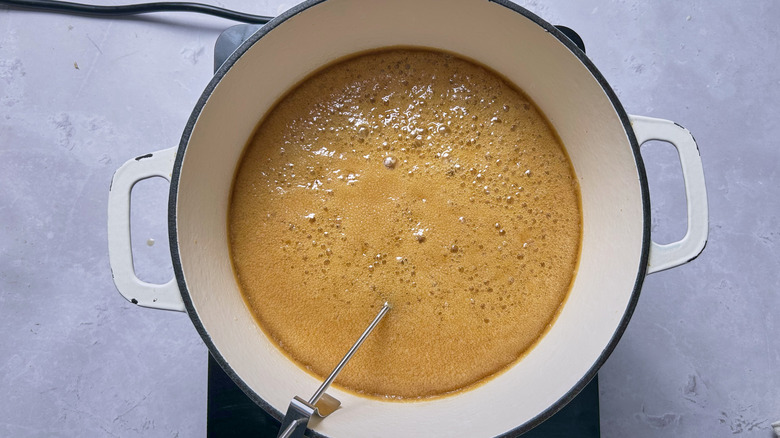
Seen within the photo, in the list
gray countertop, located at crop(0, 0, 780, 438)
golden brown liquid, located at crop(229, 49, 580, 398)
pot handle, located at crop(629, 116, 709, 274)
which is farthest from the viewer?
gray countertop, located at crop(0, 0, 780, 438)

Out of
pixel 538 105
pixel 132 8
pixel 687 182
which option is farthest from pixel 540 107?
pixel 132 8

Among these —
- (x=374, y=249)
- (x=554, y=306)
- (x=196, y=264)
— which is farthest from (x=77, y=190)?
(x=554, y=306)

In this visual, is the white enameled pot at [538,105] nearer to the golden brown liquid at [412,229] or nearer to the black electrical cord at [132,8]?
the golden brown liquid at [412,229]

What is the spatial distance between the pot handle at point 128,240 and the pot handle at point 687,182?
1.84ft

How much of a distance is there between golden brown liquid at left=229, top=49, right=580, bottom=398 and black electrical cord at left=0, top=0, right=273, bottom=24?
25 centimetres

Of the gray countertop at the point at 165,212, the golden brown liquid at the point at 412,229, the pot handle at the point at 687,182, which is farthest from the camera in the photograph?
the gray countertop at the point at 165,212

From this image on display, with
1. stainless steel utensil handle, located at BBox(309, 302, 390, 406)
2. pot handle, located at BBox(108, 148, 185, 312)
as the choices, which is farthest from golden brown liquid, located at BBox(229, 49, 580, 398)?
pot handle, located at BBox(108, 148, 185, 312)

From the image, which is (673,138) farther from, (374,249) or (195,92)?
(195,92)

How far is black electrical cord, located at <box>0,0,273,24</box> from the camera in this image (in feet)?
3.46

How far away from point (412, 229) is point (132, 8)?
62 cm

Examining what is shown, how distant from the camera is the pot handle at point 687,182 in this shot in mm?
739

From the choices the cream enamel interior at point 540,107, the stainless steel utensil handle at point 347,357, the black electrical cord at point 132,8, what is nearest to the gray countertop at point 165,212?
the black electrical cord at point 132,8

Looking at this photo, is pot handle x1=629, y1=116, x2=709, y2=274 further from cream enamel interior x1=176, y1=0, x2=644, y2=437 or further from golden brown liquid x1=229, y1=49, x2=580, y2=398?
golden brown liquid x1=229, y1=49, x2=580, y2=398

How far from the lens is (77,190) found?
3.55 feet
